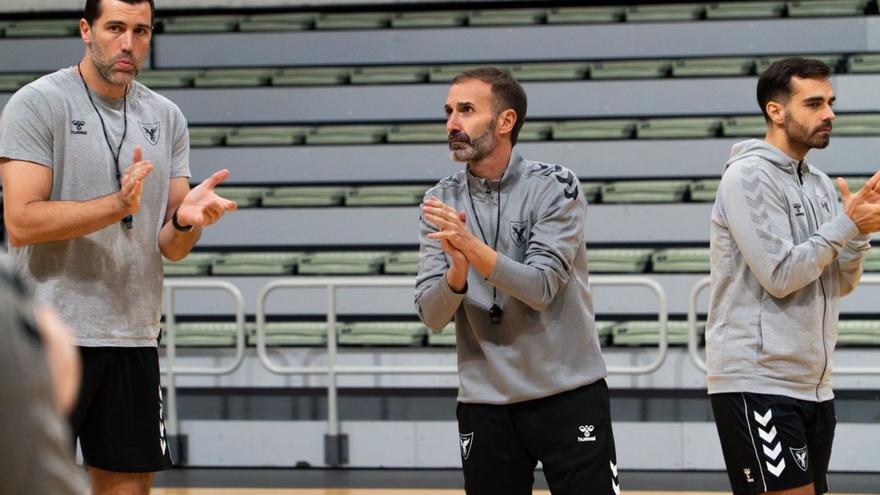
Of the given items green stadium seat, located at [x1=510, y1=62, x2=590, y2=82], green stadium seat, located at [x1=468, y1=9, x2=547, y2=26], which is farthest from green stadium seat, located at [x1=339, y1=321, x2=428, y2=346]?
green stadium seat, located at [x1=468, y1=9, x2=547, y2=26]

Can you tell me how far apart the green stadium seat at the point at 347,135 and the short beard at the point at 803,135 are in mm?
5750

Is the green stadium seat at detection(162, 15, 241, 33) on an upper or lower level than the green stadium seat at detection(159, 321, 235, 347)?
upper

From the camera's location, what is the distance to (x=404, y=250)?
807 cm

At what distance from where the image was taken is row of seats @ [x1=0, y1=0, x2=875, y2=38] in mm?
9445

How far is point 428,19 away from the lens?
9.81 meters

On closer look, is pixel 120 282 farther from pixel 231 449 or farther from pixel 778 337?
pixel 231 449

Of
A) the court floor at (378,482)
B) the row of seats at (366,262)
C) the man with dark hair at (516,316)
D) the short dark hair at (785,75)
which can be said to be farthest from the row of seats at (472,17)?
the man with dark hair at (516,316)

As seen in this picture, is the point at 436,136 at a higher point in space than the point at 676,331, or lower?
higher

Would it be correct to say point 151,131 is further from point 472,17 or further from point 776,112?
point 472,17

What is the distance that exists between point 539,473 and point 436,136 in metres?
3.29

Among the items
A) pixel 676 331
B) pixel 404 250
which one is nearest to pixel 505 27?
pixel 404 250

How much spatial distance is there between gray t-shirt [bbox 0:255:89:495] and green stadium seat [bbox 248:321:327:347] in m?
5.82

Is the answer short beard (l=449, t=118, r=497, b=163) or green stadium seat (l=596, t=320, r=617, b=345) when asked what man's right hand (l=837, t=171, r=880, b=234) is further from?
green stadium seat (l=596, t=320, r=617, b=345)

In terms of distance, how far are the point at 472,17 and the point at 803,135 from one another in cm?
669
